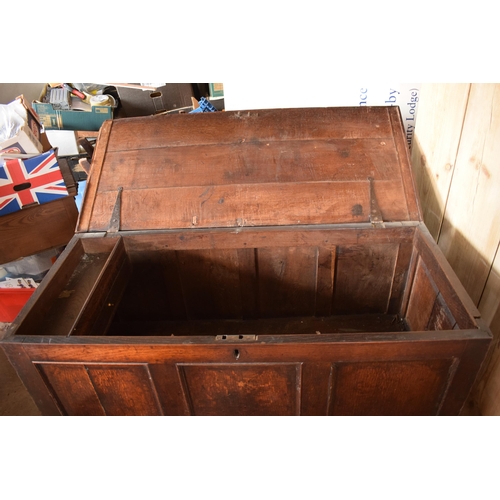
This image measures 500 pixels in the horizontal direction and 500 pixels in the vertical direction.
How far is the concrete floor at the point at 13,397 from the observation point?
2.01m

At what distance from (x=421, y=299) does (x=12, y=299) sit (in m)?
2.26

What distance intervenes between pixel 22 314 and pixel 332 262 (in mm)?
1221

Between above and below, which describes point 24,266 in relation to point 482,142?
below

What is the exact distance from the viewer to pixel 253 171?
68.7 inches

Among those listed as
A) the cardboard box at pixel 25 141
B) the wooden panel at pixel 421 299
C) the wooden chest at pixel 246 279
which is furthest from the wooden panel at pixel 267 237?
the cardboard box at pixel 25 141

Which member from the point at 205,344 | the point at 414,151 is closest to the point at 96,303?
the point at 205,344

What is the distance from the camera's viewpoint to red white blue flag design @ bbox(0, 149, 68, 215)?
194cm

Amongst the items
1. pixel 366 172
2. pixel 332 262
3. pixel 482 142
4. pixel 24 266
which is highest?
pixel 482 142

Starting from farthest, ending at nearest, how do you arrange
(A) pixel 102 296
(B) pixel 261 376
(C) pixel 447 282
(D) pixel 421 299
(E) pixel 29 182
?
(E) pixel 29 182 → (D) pixel 421 299 → (A) pixel 102 296 → (C) pixel 447 282 → (B) pixel 261 376

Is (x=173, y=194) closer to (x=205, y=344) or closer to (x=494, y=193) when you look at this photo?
(x=205, y=344)

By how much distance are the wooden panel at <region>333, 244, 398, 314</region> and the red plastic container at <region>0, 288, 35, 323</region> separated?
5.73ft

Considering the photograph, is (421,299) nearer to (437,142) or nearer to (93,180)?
(437,142)

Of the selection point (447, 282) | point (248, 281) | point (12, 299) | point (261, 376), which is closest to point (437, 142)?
point (447, 282)

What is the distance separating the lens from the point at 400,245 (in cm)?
167
